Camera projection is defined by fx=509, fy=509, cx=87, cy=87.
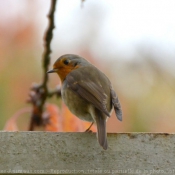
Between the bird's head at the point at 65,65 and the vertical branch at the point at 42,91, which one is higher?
the vertical branch at the point at 42,91

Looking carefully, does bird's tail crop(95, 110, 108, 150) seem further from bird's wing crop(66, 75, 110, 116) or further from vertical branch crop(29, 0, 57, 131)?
vertical branch crop(29, 0, 57, 131)

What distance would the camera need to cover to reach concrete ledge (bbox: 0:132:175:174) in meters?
2.55

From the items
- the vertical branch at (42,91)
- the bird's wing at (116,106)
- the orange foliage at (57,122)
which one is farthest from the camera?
the bird's wing at (116,106)

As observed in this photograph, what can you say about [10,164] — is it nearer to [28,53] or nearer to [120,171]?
[120,171]

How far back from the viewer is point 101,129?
2887mm

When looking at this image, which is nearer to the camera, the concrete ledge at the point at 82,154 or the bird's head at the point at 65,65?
the concrete ledge at the point at 82,154

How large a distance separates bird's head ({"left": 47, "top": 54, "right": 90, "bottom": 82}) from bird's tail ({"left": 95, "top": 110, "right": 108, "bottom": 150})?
57cm

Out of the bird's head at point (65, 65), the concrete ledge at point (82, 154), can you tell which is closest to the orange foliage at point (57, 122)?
the concrete ledge at point (82, 154)

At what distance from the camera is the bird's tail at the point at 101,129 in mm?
2578

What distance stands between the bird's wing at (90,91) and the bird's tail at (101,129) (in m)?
0.07

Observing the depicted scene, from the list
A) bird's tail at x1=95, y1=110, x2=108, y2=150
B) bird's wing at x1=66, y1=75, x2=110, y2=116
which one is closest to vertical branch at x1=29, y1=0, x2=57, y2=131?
bird's tail at x1=95, y1=110, x2=108, y2=150

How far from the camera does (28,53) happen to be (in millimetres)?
6848

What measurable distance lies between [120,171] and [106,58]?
3.71m

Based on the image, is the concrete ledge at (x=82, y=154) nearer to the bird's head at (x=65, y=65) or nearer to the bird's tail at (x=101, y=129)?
the bird's tail at (x=101, y=129)
